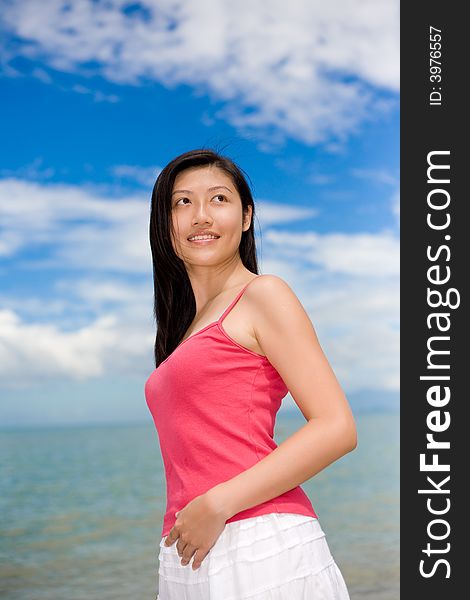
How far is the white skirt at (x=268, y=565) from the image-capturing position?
1360mm

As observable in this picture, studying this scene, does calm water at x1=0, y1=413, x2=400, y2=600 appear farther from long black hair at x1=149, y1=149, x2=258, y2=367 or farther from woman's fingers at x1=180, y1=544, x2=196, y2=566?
woman's fingers at x1=180, y1=544, x2=196, y2=566

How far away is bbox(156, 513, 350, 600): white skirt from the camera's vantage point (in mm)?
1360

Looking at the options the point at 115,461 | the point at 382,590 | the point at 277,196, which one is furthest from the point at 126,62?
the point at 382,590

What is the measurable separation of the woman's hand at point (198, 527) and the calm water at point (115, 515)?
16.5 feet

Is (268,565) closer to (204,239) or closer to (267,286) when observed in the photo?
(267,286)

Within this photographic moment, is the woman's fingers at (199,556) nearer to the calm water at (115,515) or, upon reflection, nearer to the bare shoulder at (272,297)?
the bare shoulder at (272,297)

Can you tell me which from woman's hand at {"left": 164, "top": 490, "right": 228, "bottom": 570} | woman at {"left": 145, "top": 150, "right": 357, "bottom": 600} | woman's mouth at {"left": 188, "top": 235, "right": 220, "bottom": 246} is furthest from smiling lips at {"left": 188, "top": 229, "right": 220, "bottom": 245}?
woman's hand at {"left": 164, "top": 490, "right": 228, "bottom": 570}

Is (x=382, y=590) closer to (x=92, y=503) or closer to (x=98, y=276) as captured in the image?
(x=92, y=503)

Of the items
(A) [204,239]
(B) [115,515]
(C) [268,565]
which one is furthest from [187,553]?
(B) [115,515]

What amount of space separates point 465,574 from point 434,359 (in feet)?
2.53

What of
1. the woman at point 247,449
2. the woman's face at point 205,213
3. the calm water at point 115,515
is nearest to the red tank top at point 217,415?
the woman at point 247,449

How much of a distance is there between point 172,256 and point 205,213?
14 cm

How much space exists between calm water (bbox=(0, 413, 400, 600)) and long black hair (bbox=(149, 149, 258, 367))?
4.81 m

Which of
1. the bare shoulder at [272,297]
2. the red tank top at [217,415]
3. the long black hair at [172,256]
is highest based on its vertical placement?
the long black hair at [172,256]
